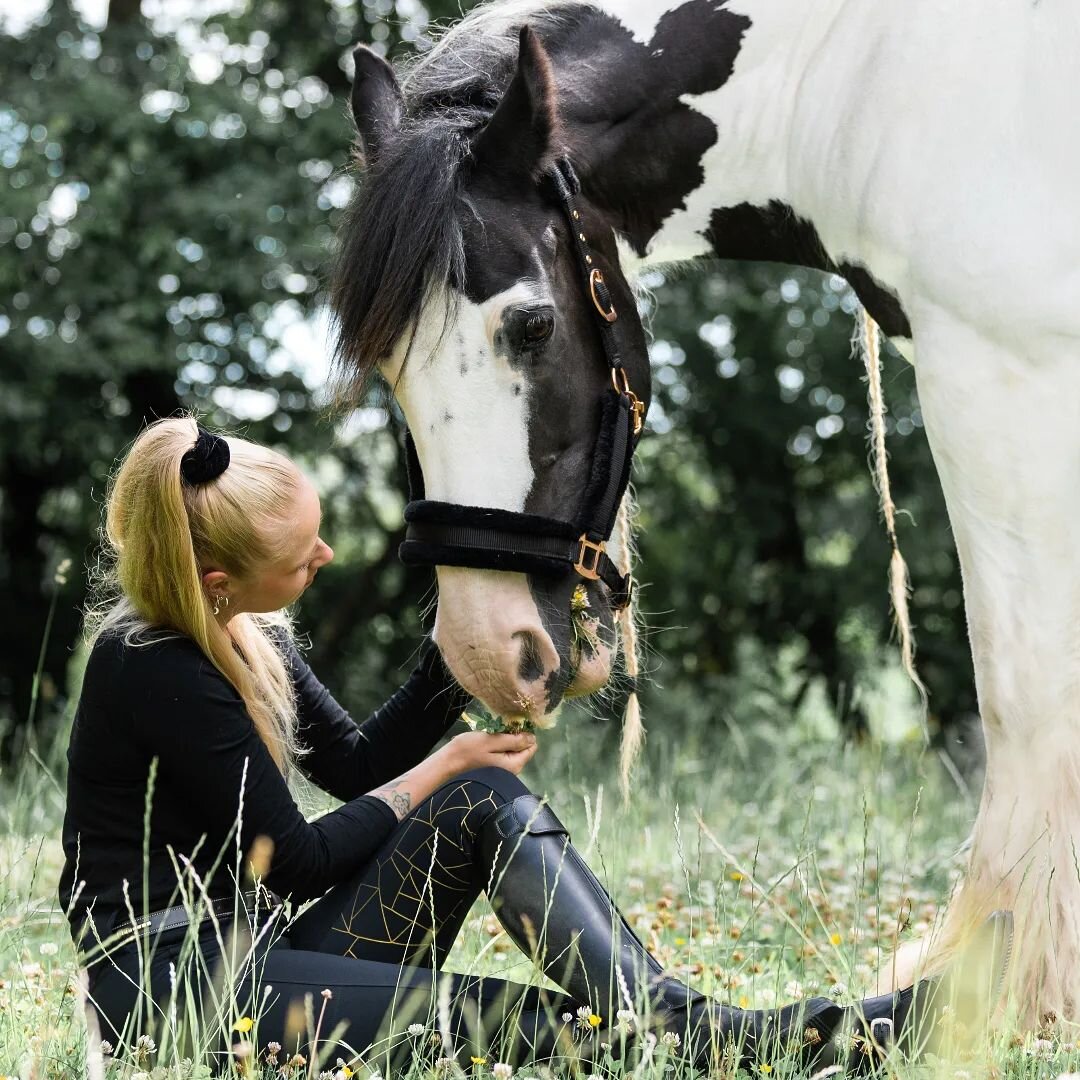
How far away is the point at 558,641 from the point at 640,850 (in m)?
1.80

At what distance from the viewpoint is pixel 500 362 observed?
8.13 feet

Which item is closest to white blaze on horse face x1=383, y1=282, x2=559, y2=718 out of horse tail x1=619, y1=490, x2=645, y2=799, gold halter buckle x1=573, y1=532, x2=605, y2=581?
gold halter buckle x1=573, y1=532, x2=605, y2=581

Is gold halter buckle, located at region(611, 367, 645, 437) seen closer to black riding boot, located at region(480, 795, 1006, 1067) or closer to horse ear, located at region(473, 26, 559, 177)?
horse ear, located at region(473, 26, 559, 177)

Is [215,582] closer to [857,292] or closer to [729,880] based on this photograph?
[857,292]

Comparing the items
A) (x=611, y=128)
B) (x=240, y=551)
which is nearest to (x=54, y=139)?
(x=611, y=128)

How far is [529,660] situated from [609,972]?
623mm

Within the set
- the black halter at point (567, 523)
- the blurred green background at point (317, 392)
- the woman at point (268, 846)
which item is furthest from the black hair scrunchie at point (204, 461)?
the blurred green background at point (317, 392)

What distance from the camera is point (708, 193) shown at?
2.93 meters

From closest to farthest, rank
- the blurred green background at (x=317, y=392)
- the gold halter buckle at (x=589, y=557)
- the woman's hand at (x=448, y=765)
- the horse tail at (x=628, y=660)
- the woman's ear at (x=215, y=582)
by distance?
1. the woman's ear at (x=215, y=582)
2. the woman's hand at (x=448, y=765)
3. the gold halter buckle at (x=589, y=557)
4. the horse tail at (x=628, y=660)
5. the blurred green background at (x=317, y=392)

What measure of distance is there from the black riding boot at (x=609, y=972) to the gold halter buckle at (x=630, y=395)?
35.3 inches

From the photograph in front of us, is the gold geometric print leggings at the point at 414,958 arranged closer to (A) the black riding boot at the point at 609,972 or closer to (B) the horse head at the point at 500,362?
(A) the black riding boot at the point at 609,972

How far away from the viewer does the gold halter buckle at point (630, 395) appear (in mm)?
2682

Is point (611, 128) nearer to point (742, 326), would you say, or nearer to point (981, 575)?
point (981, 575)

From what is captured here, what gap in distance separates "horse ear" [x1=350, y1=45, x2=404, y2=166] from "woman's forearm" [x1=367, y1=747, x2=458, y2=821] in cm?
123
